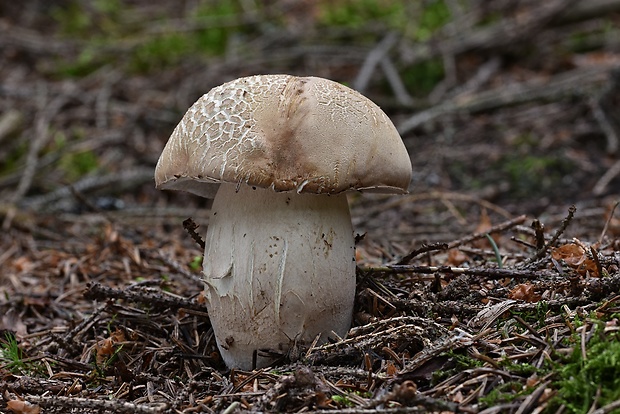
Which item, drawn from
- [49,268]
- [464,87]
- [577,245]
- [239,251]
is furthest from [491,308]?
[464,87]

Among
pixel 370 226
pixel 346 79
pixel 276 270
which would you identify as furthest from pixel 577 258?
pixel 346 79

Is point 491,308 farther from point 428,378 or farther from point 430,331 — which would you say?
point 428,378

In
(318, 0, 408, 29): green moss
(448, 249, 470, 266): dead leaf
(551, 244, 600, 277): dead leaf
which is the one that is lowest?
(448, 249, 470, 266): dead leaf

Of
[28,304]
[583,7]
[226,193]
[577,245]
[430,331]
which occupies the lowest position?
[28,304]

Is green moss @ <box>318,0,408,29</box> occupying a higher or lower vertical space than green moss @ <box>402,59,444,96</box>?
higher

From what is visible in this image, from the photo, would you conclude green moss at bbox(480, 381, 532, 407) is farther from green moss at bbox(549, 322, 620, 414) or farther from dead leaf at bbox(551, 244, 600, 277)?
dead leaf at bbox(551, 244, 600, 277)

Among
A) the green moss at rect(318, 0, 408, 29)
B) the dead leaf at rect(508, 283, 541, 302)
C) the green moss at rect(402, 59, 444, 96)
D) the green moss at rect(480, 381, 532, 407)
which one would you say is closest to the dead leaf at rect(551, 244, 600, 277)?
the dead leaf at rect(508, 283, 541, 302)

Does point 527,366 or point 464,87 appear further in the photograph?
point 464,87
